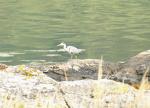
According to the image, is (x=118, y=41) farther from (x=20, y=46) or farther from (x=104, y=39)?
(x=20, y=46)

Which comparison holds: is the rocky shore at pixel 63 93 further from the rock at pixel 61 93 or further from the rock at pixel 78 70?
the rock at pixel 78 70

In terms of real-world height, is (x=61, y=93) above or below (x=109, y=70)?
above

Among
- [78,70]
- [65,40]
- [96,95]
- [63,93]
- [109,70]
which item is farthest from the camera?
[65,40]

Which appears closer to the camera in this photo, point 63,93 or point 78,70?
point 63,93

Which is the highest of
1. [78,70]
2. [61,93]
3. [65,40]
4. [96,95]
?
[96,95]

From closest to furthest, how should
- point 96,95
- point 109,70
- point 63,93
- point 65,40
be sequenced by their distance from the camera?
point 96,95 < point 63,93 < point 109,70 < point 65,40

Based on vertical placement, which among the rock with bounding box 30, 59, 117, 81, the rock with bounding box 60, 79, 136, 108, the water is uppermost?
the rock with bounding box 60, 79, 136, 108

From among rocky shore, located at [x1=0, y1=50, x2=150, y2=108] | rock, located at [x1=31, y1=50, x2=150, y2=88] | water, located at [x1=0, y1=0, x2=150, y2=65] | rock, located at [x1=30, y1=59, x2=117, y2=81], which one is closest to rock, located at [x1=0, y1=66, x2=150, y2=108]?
rocky shore, located at [x1=0, y1=50, x2=150, y2=108]

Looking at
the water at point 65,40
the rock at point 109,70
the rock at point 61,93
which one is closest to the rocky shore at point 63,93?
the rock at point 61,93

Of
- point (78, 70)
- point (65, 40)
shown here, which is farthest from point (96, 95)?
point (65, 40)

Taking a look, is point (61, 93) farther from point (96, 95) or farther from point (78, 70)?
point (78, 70)

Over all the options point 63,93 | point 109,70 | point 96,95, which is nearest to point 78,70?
point 109,70

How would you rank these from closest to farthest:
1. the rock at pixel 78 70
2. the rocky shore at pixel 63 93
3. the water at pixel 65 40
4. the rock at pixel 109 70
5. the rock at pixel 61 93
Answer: the rocky shore at pixel 63 93
the rock at pixel 61 93
the rock at pixel 109 70
the rock at pixel 78 70
the water at pixel 65 40

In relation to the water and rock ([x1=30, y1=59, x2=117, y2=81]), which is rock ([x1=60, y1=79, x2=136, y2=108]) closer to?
rock ([x1=30, y1=59, x2=117, y2=81])
